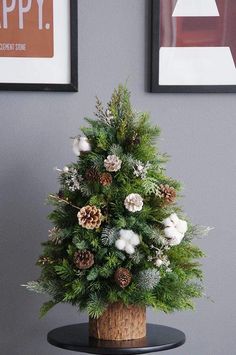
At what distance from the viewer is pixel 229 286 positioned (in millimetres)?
1811

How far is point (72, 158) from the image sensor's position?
181 cm

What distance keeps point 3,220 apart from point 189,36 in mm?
658

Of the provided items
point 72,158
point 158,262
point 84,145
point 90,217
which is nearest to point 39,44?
point 72,158

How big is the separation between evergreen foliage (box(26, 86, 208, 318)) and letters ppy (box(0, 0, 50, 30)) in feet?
1.27

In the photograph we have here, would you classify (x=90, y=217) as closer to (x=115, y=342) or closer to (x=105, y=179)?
(x=105, y=179)

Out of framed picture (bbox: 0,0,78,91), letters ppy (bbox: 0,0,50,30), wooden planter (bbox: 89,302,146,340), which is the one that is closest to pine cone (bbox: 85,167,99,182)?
wooden planter (bbox: 89,302,146,340)

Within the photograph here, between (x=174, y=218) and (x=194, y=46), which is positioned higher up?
(x=194, y=46)

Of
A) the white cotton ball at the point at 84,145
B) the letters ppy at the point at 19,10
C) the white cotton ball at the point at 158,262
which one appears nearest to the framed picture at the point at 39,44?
the letters ppy at the point at 19,10

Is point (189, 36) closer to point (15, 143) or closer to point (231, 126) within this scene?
point (231, 126)

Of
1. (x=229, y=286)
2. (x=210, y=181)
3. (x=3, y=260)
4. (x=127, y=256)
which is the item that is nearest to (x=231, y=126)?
(x=210, y=181)

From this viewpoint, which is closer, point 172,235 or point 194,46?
point 172,235

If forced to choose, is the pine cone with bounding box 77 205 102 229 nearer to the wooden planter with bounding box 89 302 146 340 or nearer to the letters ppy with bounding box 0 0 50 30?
the wooden planter with bounding box 89 302 146 340

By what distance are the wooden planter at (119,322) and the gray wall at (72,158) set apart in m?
0.34

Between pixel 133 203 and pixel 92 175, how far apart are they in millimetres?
105
